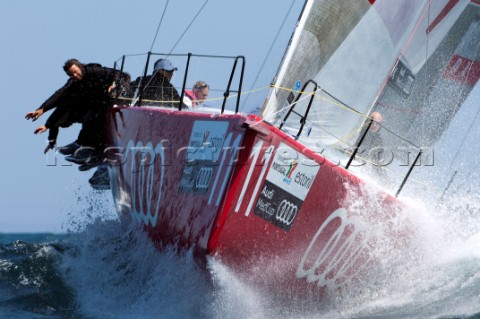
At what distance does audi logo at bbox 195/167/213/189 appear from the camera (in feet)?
17.6

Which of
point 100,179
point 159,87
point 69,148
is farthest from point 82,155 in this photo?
point 159,87

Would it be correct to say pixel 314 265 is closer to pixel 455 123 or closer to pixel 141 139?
pixel 141 139

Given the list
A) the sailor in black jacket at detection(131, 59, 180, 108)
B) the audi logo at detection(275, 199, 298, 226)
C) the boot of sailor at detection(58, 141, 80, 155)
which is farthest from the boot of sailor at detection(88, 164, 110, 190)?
the audi logo at detection(275, 199, 298, 226)

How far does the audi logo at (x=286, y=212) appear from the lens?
5.27 m

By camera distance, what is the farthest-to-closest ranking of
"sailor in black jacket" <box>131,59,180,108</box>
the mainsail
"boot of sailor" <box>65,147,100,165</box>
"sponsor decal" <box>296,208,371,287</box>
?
1. "boot of sailor" <box>65,147,100,165</box>
2. "sailor in black jacket" <box>131,59,180,108</box>
3. the mainsail
4. "sponsor decal" <box>296,208,371,287</box>

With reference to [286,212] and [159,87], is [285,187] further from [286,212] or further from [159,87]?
[159,87]

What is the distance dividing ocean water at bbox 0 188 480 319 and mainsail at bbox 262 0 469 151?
901 millimetres

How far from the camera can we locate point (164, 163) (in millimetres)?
5992

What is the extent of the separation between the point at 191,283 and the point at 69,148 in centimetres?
256

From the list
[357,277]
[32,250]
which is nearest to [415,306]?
[357,277]

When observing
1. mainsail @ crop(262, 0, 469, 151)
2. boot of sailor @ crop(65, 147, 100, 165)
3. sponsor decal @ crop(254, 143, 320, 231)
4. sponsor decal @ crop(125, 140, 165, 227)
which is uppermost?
mainsail @ crop(262, 0, 469, 151)

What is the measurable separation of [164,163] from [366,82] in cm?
177

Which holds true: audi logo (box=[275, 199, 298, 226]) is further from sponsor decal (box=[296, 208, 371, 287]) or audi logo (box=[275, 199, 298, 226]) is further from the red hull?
sponsor decal (box=[296, 208, 371, 287])

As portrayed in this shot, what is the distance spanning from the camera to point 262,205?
5.18 metres
